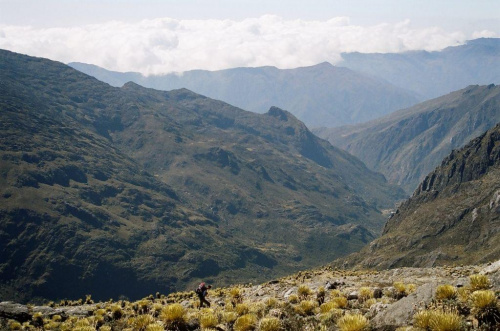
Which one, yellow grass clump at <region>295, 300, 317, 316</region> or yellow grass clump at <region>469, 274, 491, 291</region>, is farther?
yellow grass clump at <region>295, 300, 317, 316</region>

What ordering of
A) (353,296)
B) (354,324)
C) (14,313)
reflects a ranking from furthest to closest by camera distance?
1. (14,313)
2. (353,296)
3. (354,324)

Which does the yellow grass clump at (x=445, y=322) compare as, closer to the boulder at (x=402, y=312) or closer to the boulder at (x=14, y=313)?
the boulder at (x=402, y=312)

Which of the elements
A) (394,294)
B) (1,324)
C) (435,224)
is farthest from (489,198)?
(1,324)

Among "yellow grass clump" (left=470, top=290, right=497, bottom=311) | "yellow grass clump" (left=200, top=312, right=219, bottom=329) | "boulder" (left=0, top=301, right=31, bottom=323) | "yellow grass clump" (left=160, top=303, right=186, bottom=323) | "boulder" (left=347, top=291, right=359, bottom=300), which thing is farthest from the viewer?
"boulder" (left=0, top=301, right=31, bottom=323)

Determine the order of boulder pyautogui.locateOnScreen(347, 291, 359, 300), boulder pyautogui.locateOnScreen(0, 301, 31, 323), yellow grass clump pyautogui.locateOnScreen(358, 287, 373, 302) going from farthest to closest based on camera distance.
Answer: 1. boulder pyautogui.locateOnScreen(0, 301, 31, 323)
2. boulder pyautogui.locateOnScreen(347, 291, 359, 300)
3. yellow grass clump pyautogui.locateOnScreen(358, 287, 373, 302)

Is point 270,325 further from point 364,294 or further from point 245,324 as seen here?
point 364,294

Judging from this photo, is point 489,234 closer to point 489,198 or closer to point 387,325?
point 489,198

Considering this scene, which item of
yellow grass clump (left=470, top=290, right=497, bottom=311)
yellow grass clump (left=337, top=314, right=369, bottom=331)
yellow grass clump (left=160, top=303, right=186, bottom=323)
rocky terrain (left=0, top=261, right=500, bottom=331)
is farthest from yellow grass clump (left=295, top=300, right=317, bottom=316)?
yellow grass clump (left=470, top=290, right=497, bottom=311)

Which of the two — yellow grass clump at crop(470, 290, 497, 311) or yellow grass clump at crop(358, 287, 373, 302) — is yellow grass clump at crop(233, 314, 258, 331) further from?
yellow grass clump at crop(470, 290, 497, 311)

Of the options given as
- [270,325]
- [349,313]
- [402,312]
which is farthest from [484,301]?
[270,325]

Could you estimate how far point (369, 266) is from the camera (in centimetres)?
18175

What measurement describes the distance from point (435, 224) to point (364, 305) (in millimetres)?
191074

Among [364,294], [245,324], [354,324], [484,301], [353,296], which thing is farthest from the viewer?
[353,296]

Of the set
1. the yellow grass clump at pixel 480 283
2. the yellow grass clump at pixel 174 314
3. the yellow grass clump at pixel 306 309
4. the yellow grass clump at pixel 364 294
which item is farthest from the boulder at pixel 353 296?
the yellow grass clump at pixel 174 314
